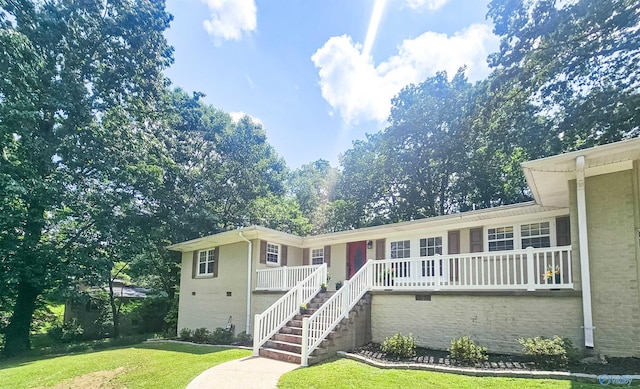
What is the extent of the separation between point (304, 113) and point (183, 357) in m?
13.8

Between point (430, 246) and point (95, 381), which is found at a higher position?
point (430, 246)

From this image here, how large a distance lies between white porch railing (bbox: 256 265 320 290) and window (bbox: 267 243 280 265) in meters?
0.88

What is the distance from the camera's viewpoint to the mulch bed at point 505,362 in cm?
634

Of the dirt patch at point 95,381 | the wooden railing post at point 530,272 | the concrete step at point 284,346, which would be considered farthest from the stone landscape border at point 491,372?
the dirt patch at point 95,381

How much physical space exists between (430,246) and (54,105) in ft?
49.5

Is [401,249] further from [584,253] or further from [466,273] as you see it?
[584,253]

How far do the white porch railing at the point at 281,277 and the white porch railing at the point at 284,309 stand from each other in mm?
499

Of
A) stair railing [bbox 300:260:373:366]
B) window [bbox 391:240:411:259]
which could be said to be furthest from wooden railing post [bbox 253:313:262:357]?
window [bbox 391:240:411:259]

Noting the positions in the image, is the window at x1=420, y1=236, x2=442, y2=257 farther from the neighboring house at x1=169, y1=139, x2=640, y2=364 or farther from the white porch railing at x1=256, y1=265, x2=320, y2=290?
the white porch railing at x1=256, y1=265, x2=320, y2=290

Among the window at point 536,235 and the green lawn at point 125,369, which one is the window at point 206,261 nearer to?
the green lawn at point 125,369

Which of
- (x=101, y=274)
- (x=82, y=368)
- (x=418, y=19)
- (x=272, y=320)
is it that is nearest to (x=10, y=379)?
(x=82, y=368)

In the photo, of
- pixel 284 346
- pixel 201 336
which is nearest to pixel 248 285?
pixel 201 336

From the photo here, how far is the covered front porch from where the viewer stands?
8305 mm

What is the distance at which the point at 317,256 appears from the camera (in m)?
15.9
